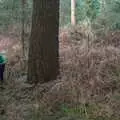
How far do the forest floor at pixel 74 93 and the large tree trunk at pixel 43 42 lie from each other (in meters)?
0.24

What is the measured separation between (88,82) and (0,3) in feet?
22.6

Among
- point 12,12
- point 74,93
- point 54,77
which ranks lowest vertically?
point 74,93

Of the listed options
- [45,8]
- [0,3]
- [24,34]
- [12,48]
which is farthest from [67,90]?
[0,3]

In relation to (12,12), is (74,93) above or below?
below

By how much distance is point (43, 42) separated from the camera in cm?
557

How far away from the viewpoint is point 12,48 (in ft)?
28.7

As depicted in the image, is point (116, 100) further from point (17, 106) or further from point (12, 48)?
point (12, 48)

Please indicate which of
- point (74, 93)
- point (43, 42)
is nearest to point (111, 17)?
point (43, 42)

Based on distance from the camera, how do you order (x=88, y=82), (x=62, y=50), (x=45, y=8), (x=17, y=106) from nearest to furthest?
(x=17, y=106), (x=88, y=82), (x=45, y=8), (x=62, y=50)

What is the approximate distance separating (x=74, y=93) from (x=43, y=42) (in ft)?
4.47

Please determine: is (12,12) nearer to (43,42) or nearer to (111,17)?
(111,17)

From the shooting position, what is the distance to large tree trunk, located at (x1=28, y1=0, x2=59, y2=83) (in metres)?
5.56

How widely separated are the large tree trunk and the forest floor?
0.79 ft

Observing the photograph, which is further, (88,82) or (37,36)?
(37,36)
